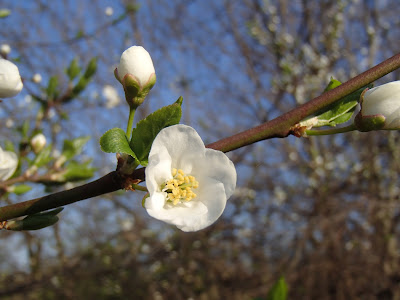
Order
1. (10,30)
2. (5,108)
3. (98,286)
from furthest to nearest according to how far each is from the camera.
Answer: (10,30)
(98,286)
(5,108)

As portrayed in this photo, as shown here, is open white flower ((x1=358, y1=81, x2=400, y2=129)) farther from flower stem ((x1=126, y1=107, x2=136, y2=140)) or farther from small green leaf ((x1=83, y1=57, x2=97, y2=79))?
small green leaf ((x1=83, y1=57, x2=97, y2=79))

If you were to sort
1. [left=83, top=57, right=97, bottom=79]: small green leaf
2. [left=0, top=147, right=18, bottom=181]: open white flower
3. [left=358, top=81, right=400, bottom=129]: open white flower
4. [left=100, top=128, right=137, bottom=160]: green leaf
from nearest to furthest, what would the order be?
[left=100, top=128, right=137, bottom=160]: green leaf → [left=358, top=81, right=400, bottom=129]: open white flower → [left=0, top=147, right=18, bottom=181]: open white flower → [left=83, top=57, right=97, bottom=79]: small green leaf

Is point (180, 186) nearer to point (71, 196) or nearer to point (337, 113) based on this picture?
point (71, 196)

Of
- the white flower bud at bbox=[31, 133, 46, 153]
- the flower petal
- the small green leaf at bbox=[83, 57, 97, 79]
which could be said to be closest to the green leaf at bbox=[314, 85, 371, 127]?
the flower petal

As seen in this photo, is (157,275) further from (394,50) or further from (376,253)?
(394,50)

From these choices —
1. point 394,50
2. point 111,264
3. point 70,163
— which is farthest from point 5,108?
point 394,50

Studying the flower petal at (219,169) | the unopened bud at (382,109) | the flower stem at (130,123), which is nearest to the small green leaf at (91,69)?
the flower stem at (130,123)
